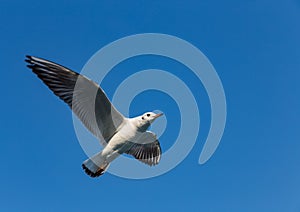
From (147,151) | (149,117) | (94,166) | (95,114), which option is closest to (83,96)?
(95,114)

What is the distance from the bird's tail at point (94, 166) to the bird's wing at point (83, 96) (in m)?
0.57

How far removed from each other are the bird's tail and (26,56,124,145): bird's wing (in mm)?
569

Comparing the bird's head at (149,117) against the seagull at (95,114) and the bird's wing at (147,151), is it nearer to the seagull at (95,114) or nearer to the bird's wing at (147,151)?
the seagull at (95,114)

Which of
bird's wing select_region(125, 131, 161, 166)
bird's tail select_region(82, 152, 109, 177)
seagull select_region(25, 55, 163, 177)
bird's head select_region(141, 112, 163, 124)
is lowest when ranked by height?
bird's tail select_region(82, 152, 109, 177)

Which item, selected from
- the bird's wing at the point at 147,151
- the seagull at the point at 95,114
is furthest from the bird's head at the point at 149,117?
the bird's wing at the point at 147,151

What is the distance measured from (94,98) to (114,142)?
1.37 m

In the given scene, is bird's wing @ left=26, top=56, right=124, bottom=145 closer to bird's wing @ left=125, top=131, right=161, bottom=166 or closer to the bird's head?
the bird's head

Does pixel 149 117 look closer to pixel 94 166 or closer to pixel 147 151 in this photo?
pixel 94 166

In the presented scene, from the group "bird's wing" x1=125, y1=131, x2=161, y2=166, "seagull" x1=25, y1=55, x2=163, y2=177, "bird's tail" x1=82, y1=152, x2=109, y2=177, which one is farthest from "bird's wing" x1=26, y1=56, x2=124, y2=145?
"bird's wing" x1=125, y1=131, x2=161, y2=166

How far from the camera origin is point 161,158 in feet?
60.9

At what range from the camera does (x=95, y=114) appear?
16.0 m

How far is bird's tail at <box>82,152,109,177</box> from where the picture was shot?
53.8 feet

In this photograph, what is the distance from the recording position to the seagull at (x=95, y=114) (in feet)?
50.3

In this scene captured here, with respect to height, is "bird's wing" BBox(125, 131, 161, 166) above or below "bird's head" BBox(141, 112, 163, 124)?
above
